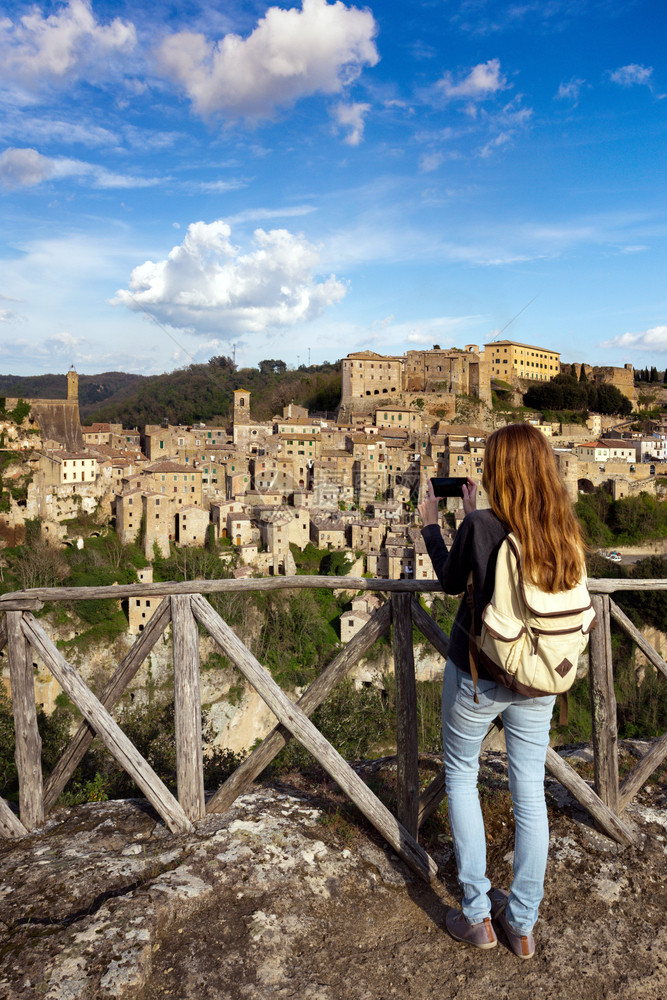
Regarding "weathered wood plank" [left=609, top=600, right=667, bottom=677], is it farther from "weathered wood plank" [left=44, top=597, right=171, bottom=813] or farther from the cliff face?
the cliff face

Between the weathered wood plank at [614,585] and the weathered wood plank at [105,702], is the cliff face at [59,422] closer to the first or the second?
the weathered wood plank at [105,702]

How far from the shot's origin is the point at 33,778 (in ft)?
10.6

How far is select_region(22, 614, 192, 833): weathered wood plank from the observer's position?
3029 mm

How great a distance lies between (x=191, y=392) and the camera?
292 ft

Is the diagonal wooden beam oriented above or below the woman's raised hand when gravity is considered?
below

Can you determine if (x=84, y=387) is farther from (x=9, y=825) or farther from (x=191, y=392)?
(x=9, y=825)

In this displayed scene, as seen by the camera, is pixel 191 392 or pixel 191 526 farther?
pixel 191 392

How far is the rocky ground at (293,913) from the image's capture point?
7.24 ft

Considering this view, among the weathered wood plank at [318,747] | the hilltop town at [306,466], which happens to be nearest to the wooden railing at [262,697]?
the weathered wood plank at [318,747]

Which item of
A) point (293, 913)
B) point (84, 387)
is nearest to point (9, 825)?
point (293, 913)

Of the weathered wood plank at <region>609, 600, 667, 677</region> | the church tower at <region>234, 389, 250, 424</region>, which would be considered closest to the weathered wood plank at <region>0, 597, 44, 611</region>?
the weathered wood plank at <region>609, 600, 667, 677</region>

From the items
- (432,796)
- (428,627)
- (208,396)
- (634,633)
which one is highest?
(208,396)

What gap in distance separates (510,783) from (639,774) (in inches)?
52.1

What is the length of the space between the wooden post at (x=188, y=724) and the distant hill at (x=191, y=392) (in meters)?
64.0
